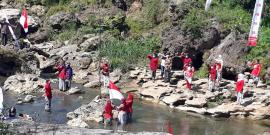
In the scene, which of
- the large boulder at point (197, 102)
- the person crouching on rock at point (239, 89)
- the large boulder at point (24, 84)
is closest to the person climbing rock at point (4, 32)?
the large boulder at point (24, 84)

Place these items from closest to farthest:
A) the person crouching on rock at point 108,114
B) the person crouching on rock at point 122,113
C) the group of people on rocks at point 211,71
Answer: the person crouching on rock at point 108,114, the person crouching on rock at point 122,113, the group of people on rocks at point 211,71

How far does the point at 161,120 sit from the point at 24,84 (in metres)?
8.78

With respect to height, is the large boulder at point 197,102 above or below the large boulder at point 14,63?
below

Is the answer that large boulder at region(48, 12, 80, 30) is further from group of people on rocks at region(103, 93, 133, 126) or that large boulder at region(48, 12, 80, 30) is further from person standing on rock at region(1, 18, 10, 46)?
group of people on rocks at region(103, 93, 133, 126)

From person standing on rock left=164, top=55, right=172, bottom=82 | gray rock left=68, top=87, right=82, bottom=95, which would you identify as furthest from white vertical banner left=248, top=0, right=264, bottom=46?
gray rock left=68, top=87, right=82, bottom=95

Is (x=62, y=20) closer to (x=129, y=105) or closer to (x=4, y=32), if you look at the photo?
(x=4, y=32)

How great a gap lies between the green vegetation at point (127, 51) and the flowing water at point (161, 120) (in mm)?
6242

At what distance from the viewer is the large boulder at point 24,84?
27.2m

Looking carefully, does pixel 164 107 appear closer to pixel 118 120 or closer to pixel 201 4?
pixel 118 120

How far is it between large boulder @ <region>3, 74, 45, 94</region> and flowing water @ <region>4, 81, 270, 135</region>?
3.51 ft

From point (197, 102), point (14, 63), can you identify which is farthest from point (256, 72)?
point (14, 63)

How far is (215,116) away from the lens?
931 inches

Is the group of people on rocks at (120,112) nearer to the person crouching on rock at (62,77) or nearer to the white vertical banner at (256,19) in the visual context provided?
the person crouching on rock at (62,77)

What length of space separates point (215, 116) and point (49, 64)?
1314 cm
